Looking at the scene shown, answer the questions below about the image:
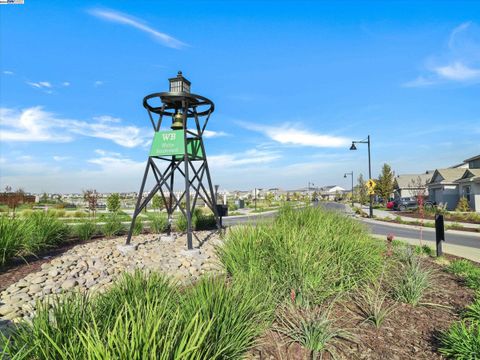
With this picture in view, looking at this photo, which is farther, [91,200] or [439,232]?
[91,200]

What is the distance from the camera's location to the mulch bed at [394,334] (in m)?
2.94

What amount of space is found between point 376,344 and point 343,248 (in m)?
1.69

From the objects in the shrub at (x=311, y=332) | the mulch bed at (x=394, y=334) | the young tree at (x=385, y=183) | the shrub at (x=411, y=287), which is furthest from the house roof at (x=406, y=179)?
the shrub at (x=311, y=332)

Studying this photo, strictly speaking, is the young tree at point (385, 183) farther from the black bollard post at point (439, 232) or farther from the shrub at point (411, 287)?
the shrub at point (411, 287)

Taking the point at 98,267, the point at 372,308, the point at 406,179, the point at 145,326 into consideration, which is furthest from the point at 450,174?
the point at 145,326

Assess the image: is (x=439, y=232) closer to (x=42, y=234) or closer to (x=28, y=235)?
(x=28, y=235)

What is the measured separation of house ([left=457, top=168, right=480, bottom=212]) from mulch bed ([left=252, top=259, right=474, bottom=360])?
2960 cm

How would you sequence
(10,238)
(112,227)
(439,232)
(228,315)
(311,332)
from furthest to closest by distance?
1. (112,227)
2. (439,232)
3. (10,238)
4. (311,332)
5. (228,315)

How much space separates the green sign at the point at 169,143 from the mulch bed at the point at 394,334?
580cm

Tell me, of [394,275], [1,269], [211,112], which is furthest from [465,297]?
[1,269]

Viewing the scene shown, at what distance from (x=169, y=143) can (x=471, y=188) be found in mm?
32600

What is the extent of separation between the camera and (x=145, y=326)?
6.61 ft

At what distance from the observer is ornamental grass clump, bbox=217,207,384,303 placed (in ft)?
12.4

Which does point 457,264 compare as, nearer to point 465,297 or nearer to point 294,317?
point 465,297
